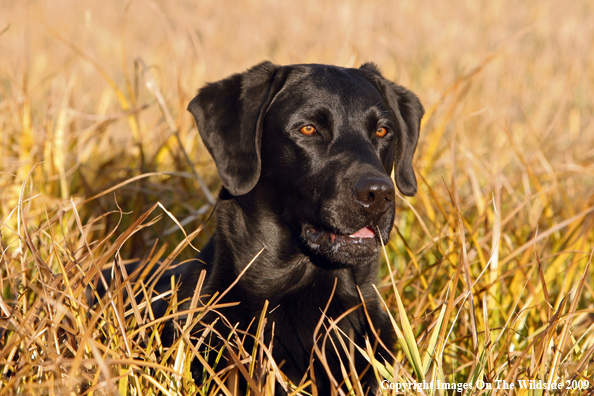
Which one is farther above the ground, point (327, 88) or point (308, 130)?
A: point (327, 88)

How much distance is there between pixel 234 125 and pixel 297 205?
1.53 ft

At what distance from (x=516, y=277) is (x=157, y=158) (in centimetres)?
285

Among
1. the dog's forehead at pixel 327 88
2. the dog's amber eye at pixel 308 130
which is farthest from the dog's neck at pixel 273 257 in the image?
the dog's forehead at pixel 327 88

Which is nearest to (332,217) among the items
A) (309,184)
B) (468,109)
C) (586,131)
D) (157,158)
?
(309,184)

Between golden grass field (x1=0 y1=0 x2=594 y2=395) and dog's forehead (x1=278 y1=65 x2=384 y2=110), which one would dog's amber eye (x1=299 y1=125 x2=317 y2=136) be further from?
golden grass field (x1=0 y1=0 x2=594 y2=395)

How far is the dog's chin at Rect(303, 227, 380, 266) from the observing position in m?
2.22

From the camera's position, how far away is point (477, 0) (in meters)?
12.4

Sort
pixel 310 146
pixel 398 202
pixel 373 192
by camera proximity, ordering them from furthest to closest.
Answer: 1. pixel 398 202
2. pixel 310 146
3. pixel 373 192

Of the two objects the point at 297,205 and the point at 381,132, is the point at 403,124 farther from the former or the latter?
the point at 297,205

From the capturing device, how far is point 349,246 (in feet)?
7.29

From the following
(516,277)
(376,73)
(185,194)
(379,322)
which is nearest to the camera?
(379,322)

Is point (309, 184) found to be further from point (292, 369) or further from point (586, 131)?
point (586, 131)

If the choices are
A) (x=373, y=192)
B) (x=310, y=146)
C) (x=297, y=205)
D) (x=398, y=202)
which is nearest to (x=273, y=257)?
(x=297, y=205)

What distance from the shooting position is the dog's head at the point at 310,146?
7.12 ft
